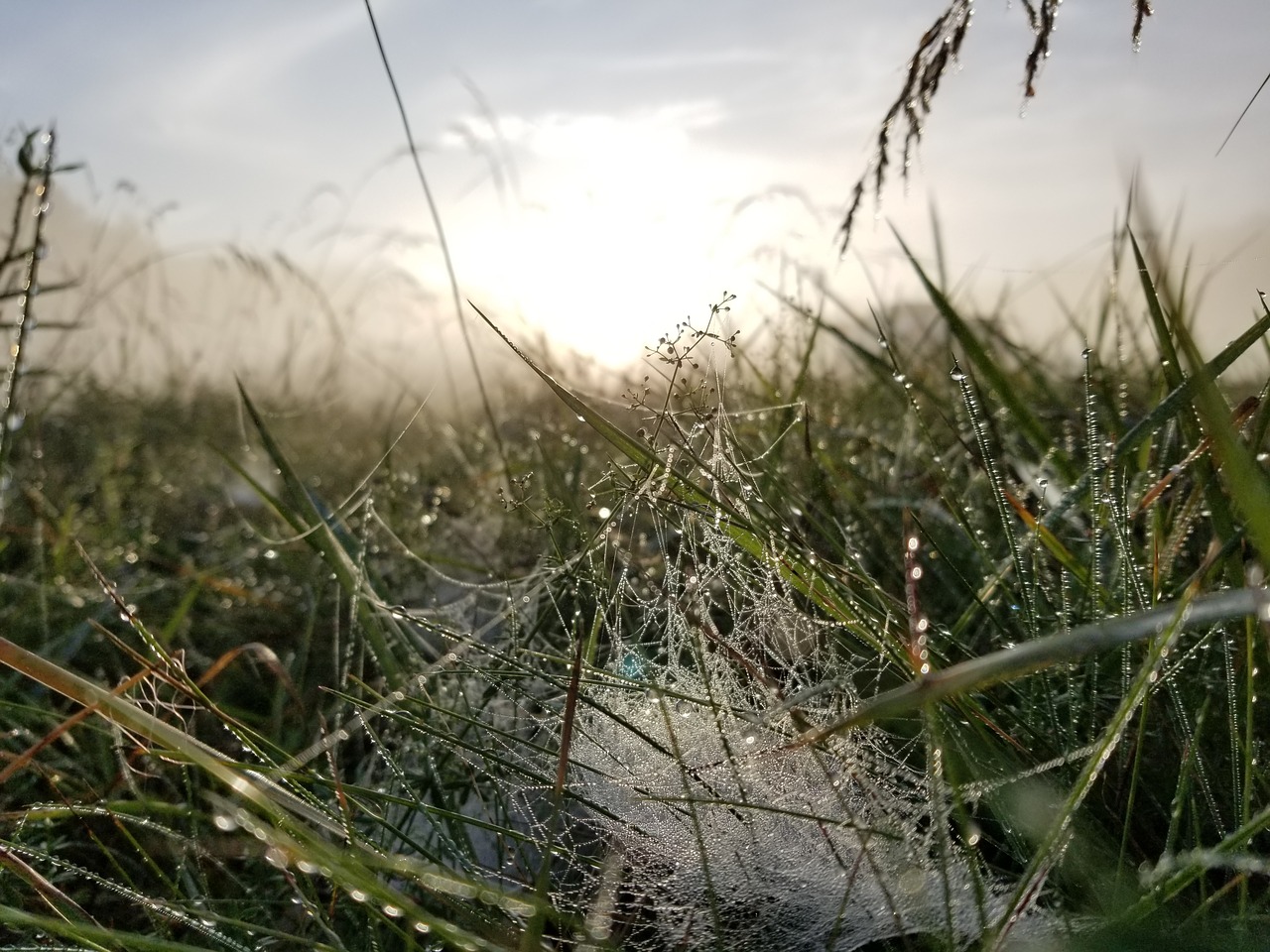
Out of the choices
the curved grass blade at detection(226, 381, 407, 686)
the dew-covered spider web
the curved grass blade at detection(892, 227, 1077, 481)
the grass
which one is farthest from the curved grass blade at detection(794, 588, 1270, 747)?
the curved grass blade at detection(226, 381, 407, 686)

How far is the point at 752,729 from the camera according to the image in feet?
3.06

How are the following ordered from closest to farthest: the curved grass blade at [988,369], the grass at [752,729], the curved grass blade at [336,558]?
the grass at [752,729]
the curved grass blade at [988,369]
the curved grass blade at [336,558]

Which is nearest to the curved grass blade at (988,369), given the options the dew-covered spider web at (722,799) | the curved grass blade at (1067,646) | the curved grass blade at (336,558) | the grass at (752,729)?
the grass at (752,729)

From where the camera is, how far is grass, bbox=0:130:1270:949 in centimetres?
85

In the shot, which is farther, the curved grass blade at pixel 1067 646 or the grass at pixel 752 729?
the grass at pixel 752 729

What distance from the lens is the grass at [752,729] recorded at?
0.85 metres

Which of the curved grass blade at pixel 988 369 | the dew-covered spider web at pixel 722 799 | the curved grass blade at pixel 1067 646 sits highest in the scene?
the curved grass blade at pixel 988 369

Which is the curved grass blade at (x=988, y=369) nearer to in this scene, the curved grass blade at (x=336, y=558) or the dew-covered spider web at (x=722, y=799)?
the dew-covered spider web at (x=722, y=799)

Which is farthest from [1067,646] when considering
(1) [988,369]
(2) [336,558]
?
(2) [336,558]

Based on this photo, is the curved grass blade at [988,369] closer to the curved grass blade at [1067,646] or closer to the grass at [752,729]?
the grass at [752,729]

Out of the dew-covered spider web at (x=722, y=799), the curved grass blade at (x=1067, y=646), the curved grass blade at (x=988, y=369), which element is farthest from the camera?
the curved grass blade at (x=988, y=369)

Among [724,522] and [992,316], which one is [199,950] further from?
[992,316]

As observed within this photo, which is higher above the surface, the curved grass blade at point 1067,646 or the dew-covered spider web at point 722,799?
the curved grass blade at point 1067,646

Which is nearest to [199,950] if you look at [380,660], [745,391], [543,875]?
[543,875]
